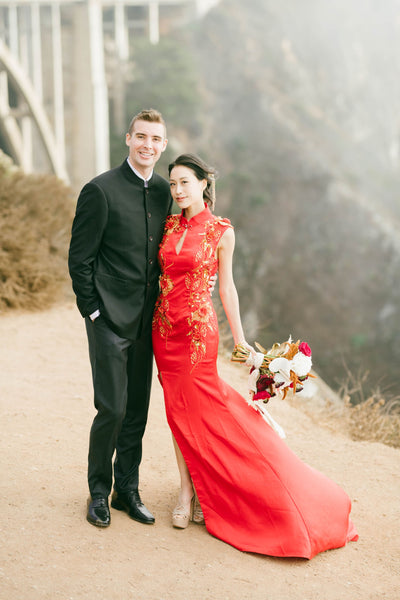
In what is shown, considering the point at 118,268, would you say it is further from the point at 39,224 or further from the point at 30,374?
the point at 39,224

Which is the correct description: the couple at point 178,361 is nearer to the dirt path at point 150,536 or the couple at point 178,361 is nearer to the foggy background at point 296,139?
the dirt path at point 150,536

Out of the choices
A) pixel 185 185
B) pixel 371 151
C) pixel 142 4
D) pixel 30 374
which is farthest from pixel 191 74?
pixel 185 185

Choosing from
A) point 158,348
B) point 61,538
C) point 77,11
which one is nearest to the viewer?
point 61,538

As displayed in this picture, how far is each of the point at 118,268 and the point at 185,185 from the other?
22.1 inches

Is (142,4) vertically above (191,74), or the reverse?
(142,4)

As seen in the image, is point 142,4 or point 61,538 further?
point 142,4

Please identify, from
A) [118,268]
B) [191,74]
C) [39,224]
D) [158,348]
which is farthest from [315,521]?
[191,74]

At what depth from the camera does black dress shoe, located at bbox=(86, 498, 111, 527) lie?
3215mm

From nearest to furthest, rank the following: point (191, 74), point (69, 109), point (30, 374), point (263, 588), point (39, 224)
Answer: point (263, 588)
point (30, 374)
point (39, 224)
point (69, 109)
point (191, 74)

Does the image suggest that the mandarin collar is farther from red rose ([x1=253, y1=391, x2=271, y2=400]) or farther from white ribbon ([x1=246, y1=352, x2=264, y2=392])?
red rose ([x1=253, y1=391, x2=271, y2=400])

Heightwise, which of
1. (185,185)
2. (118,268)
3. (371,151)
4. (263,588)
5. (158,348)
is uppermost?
(371,151)

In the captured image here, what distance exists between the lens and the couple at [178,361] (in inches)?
122

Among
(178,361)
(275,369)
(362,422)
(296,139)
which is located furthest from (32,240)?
(296,139)

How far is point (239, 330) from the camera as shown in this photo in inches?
134
